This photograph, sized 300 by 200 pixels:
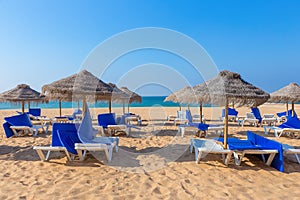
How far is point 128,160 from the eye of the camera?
13.8 ft

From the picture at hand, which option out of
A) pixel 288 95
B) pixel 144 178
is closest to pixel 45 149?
pixel 144 178

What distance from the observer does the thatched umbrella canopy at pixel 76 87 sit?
4.62m

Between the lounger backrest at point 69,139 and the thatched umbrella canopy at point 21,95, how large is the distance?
172 inches

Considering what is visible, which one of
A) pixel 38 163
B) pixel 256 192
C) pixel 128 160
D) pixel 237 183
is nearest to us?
pixel 256 192

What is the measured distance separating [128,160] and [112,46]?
12.4ft

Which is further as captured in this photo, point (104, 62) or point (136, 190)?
point (104, 62)

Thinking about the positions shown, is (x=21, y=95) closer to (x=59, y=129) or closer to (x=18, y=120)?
(x=18, y=120)

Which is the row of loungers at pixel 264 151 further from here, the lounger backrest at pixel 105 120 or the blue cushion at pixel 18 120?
the blue cushion at pixel 18 120

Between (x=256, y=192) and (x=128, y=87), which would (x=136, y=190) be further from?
(x=128, y=87)

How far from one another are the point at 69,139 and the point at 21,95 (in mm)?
4706

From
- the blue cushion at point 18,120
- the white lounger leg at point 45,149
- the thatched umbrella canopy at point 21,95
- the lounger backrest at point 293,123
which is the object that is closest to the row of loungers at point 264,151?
the white lounger leg at point 45,149

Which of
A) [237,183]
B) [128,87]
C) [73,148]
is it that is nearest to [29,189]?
[73,148]

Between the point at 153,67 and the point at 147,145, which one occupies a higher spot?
the point at 153,67

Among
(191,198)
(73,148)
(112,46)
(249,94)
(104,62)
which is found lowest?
(191,198)
